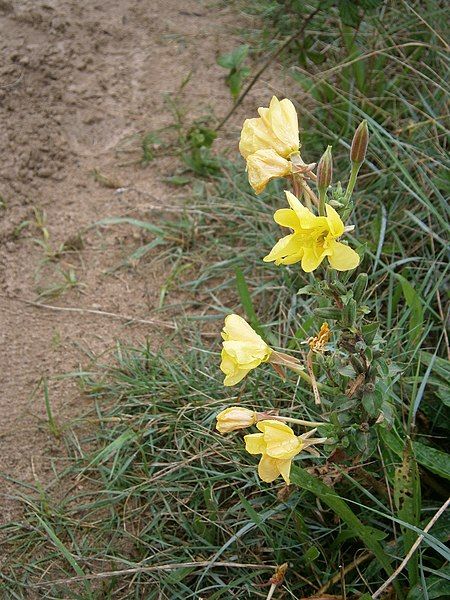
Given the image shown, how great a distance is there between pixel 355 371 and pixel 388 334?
0.48 metres

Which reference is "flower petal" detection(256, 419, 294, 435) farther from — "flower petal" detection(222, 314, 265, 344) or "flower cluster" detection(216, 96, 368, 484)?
"flower petal" detection(222, 314, 265, 344)

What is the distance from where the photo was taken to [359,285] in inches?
50.4

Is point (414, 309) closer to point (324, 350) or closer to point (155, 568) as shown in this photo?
point (324, 350)

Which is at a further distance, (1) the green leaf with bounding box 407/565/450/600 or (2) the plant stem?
(1) the green leaf with bounding box 407/565/450/600

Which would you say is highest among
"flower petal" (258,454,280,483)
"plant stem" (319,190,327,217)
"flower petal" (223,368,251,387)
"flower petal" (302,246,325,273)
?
"plant stem" (319,190,327,217)

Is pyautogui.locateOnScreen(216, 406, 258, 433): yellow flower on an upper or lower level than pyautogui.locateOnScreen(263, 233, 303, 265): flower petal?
Result: lower

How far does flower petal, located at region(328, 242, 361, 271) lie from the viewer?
3.65 ft

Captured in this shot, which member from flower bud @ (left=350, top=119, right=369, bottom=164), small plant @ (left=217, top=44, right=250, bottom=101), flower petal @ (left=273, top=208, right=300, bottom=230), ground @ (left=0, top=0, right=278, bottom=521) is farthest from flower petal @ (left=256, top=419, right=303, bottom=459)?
small plant @ (left=217, top=44, right=250, bottom=101)

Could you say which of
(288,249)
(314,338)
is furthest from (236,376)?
(288,249)

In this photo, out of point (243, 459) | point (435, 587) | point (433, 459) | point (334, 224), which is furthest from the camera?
point (243, 459)

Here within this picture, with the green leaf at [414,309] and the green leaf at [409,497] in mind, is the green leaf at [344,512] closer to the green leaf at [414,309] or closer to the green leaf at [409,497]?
the green leaf at [409,497]

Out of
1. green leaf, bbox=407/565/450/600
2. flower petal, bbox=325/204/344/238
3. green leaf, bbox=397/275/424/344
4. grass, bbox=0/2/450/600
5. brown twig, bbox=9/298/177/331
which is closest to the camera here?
flower petal, bbox=325/204/344/238

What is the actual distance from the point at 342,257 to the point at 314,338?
21 cm

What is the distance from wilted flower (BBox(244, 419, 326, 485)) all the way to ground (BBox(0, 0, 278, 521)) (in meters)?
0.69
